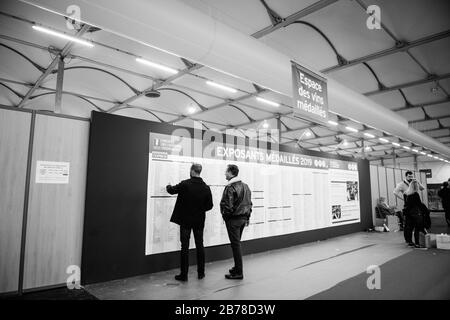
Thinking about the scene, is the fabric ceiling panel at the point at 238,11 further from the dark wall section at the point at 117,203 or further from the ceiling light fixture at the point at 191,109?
the ceiling light fixture at the point at 191,109

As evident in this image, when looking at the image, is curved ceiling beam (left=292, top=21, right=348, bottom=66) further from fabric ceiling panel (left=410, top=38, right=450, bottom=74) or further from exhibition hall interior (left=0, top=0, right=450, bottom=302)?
fabric ceiling panel (left=410, top=38, right=450, bottom=74)

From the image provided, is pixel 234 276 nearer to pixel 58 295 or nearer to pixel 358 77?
pixel 58 295

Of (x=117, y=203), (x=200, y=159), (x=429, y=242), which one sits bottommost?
(x=429, y=242)

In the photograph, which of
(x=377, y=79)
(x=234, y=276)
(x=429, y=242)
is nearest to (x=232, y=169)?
(x=234, y=276)

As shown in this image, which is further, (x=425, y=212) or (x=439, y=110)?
(x=439, y=110)

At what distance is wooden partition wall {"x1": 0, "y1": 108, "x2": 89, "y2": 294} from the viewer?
297cm

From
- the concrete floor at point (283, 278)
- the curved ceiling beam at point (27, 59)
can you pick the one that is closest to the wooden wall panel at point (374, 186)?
the concrete floor at point (283, 278)

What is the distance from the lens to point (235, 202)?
12.1 ft

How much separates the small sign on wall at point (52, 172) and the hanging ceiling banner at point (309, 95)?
3.01 meters

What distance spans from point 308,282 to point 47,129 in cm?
372

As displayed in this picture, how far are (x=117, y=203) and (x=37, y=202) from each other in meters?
0.88

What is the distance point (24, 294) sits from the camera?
2.99 metres

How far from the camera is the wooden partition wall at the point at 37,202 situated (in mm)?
2973

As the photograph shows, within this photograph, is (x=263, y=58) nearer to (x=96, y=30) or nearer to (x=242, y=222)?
(x=242, y=222)
